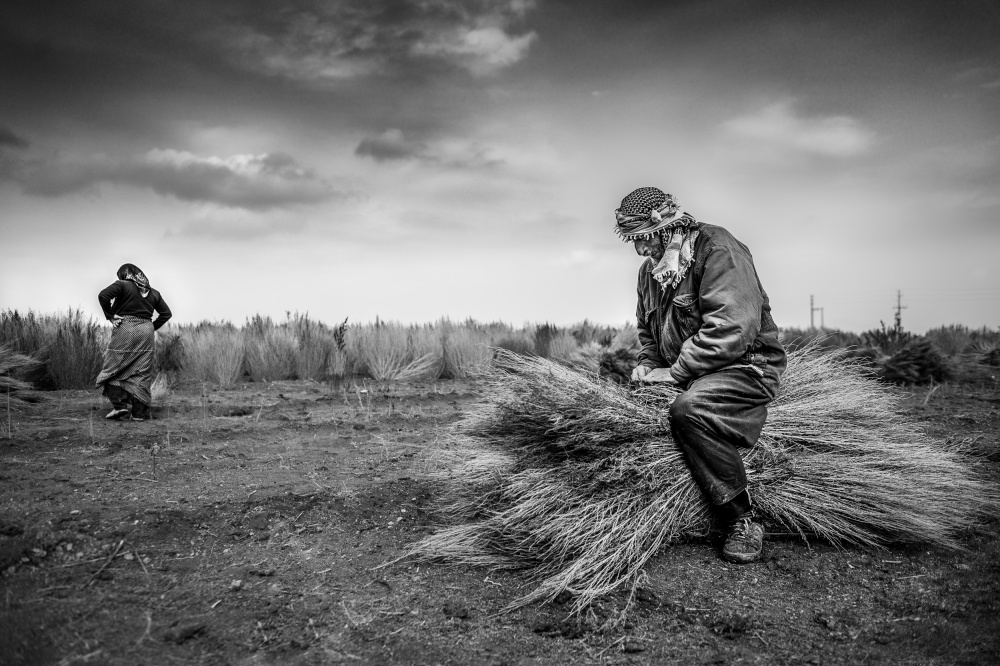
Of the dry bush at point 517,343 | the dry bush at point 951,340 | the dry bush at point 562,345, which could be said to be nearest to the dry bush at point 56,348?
the dry bush at point 517,343

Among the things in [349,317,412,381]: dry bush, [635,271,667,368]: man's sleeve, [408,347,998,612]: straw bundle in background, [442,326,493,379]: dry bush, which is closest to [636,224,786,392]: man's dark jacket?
[635,271,667,368]: man's sleeve

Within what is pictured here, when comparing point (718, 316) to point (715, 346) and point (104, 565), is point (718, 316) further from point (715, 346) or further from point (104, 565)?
point (104, 565)

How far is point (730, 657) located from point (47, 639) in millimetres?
2196

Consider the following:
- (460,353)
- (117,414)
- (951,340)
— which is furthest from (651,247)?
(951,340)

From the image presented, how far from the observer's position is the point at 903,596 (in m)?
2.43

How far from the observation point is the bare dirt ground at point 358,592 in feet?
6.93

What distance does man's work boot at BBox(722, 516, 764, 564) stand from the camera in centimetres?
267

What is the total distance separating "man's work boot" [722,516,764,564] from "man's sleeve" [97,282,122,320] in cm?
681

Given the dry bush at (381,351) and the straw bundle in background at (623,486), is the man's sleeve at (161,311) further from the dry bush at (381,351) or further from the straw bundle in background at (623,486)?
the straw bundle in background at (623,486)

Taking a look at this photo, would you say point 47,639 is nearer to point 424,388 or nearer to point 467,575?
point 467,575

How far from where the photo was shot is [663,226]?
2842 mm

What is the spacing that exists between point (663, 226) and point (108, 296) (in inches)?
254

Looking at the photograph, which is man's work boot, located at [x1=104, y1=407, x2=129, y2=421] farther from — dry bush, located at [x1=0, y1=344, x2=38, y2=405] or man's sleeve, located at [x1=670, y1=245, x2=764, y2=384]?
man's sleeve, located at [x1=670, y1=245, x2=764, y2=384]

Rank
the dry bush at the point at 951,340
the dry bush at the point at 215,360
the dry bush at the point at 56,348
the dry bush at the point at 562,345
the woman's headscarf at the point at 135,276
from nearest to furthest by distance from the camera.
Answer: the woman's headscarf at the point at 135,276 < the dry bush at the point at 56,348 < the dry bush at the point at 215,360 < the dry bush at the point at 562,345 < the dry bush at the point at 951,340
